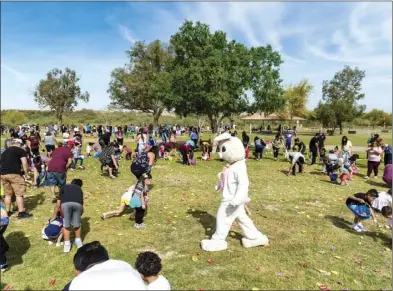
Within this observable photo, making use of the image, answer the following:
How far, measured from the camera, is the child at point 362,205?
784 centimetres

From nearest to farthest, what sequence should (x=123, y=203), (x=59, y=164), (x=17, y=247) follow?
1. (x=17, y=247)
2. (x=123, y=203)
3. (x=59, y=164)

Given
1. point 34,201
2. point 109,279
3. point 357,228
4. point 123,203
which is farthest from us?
point 34,201

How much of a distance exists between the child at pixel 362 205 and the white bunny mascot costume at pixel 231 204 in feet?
8.86

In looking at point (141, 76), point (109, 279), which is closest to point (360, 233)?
point (109, 279)

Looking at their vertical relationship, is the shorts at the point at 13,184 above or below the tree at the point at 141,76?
below

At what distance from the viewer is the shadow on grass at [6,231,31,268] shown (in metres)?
6.21

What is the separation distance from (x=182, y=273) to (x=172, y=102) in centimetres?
2034

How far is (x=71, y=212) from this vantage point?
21.0 feet

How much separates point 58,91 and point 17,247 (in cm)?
5311

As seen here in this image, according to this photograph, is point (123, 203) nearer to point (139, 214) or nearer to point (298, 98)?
point (139, 214)

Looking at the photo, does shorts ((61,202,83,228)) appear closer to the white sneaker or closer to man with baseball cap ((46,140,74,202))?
man with baseball cap ((46,140,74,202))

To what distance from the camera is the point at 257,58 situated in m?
24.9

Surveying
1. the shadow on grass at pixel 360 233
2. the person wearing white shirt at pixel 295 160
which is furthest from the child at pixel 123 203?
the person wearing white shirt at pixel 295 160

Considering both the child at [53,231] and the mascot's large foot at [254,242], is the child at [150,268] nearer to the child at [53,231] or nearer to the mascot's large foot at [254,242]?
the mascot's large foot at [254,242]
